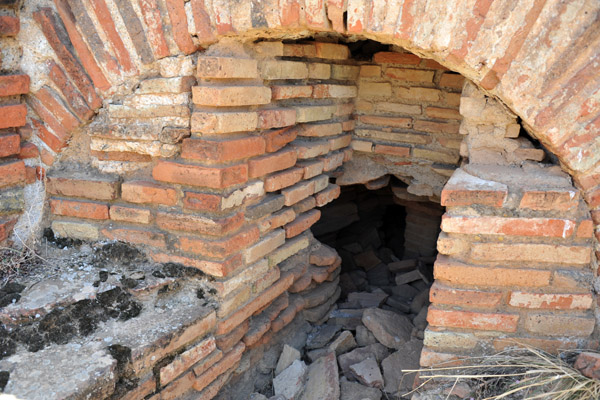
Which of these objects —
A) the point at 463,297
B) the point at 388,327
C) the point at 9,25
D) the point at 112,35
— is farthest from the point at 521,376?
the point at 9,25

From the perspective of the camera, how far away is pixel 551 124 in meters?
1.87

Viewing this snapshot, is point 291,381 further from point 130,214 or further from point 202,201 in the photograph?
point 130,214

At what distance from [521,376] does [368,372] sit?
0.82 metres

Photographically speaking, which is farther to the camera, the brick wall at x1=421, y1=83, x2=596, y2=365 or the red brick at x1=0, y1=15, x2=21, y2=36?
the red brick at x1=0, y1=15, x2=21, y2=36

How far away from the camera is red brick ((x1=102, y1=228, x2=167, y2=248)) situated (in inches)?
90.8

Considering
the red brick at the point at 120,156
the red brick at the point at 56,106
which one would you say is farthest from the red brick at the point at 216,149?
the red brick at the point at 56,106

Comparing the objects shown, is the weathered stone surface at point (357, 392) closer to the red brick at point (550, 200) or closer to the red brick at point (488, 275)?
the red brick at point (488, 275)

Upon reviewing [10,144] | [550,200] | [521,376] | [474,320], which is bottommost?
[521,376]

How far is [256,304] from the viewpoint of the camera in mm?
2479

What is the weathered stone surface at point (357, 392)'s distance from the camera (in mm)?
2451

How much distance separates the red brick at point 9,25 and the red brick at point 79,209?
81cm

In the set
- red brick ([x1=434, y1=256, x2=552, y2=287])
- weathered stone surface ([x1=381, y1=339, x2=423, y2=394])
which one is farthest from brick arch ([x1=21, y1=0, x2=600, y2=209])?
weathered stone surface ([x1=381, y1=339, x2=423, y2=394])

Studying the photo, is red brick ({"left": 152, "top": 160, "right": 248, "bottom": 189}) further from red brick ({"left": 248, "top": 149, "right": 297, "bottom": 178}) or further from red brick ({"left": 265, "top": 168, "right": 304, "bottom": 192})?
red brick ({"left": 265, "top": 168, "right": 304, "bottom": 192})

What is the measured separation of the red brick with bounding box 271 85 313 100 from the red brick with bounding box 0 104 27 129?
1.19m
